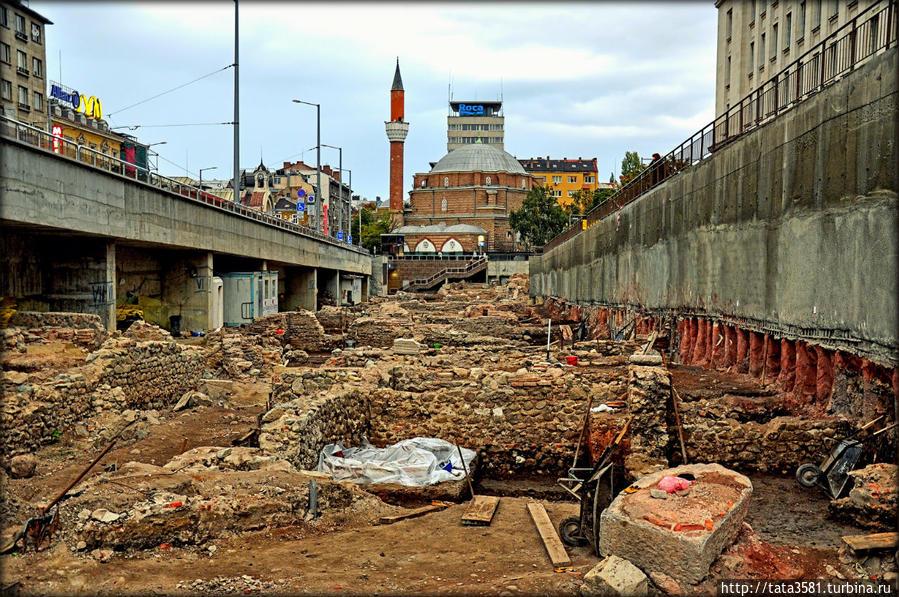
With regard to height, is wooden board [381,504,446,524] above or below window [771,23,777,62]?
below

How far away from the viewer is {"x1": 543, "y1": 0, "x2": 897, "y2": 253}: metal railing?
38.3 ft

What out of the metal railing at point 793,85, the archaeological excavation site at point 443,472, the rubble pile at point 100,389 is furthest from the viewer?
the metal railing at point 793,85

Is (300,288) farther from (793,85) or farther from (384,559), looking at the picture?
(384,559)

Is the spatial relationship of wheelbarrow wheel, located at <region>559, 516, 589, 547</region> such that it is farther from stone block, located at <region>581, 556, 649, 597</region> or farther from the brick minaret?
the brick minaret

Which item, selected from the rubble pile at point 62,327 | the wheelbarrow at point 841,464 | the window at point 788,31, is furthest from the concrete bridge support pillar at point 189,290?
the window at point 788,31

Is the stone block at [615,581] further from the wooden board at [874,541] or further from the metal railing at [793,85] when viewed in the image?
the metal railing at [793,85]

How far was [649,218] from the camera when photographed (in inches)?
995

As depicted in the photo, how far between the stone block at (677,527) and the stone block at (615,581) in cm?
28

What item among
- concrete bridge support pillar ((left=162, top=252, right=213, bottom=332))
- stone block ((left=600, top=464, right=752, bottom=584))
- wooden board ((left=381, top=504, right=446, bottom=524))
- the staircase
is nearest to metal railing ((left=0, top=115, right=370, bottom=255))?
concrete bridge support pillar ((left=162, top=252, right=213, bottom=332))

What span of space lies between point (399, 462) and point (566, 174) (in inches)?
5192

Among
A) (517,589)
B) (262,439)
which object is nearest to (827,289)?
(517,589)

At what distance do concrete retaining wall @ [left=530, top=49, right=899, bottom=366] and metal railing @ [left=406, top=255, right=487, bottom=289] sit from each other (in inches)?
2111

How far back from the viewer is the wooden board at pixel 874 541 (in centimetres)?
649

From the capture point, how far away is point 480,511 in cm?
807
